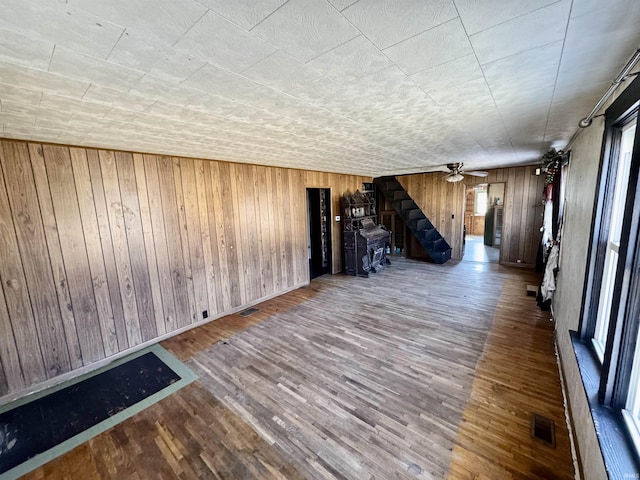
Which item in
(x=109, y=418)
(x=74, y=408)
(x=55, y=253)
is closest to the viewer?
(x=109, y=418)

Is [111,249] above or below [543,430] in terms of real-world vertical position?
above

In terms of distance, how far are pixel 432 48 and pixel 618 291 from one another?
1537 millimetres

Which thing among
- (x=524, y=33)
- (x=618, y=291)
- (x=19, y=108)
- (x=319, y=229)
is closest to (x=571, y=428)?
(x=618, y=291)

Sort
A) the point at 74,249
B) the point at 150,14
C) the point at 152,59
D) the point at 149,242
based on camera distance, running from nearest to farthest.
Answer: the point at 150,14 < the point at 152,59 < the point at 74,249 < the point at 149,242

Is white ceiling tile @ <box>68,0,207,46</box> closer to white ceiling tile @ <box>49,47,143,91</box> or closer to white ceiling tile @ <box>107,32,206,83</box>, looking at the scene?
white ceiling tile @ <box>107,32,206,83</box>

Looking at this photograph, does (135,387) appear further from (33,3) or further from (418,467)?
(33,3)

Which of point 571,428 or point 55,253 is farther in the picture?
point 55,253

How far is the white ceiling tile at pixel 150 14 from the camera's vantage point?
32.8 inches

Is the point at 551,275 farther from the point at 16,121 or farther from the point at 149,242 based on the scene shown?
the point at 16,121

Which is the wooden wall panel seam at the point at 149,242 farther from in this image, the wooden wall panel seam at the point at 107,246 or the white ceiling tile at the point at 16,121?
the white ceiling tile at the point at 16,121

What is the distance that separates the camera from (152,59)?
1176 mm

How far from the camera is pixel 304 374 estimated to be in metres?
2.69

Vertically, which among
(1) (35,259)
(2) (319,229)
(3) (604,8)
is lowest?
(2) (319,229)

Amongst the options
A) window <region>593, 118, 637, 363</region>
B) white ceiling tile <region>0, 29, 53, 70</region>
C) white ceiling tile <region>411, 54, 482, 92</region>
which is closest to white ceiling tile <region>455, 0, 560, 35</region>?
white ceiling tile <region>411, 54, 482, 92</region>
